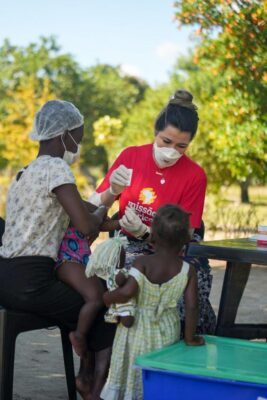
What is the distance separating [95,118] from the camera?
141ft

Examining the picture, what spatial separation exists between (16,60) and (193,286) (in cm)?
4239

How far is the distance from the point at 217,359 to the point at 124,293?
1.55ft

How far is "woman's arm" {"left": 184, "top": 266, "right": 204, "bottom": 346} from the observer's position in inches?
143

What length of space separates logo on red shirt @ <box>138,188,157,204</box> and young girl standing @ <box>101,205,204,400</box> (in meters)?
0.85

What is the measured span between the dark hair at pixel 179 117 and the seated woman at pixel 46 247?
2.39 feet

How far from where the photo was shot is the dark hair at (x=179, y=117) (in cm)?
448

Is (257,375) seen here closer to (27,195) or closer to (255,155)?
(27,195)

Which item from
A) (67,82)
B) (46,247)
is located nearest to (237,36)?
(46,247)

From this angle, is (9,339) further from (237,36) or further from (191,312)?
(237,36)

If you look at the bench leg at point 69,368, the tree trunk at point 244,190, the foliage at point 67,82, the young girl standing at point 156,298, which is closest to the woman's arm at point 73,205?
the young girl standing at point 156,298

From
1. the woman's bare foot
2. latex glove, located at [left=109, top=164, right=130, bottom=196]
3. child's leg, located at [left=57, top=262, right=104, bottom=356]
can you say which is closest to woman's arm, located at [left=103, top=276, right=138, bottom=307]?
child's leg, located at [left=57, top=262, right=104, bottom=356]

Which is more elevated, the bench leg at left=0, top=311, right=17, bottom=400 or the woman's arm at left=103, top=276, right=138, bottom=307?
the woman's arm at left=103, top=276, right=138, bottom=307

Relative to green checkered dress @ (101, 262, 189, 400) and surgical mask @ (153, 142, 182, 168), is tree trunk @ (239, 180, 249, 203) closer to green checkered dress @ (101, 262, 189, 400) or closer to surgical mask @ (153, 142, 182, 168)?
surgical mask @ (153, 142, 182, 168)

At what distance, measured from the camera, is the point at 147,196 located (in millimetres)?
4562
